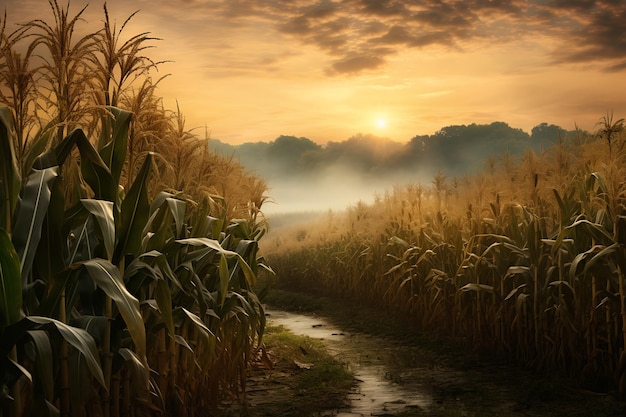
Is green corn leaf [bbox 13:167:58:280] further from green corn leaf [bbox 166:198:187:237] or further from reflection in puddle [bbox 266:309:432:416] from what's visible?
reflection in puddle [bbox 266:309:432:416]

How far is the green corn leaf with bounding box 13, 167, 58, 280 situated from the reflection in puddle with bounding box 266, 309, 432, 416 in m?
4.05

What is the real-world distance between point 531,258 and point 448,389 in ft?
6.49

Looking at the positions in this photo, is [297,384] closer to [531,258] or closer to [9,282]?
[531,258]

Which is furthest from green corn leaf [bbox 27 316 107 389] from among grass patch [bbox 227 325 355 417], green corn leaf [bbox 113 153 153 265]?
grass patch [bbox 227 325 355 417]

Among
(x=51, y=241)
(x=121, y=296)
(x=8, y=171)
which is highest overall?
(x=8, y=171)

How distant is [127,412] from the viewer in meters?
4.31

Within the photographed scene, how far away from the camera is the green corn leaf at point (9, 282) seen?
9.93 ft

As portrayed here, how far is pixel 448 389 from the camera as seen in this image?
742 centimetres

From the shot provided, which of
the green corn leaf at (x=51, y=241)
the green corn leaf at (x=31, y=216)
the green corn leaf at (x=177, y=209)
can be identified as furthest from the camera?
the green corn leaf at (x=177, y=209)

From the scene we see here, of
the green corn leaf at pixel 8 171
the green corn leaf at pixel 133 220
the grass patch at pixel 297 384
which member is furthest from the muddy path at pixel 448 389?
the green corn leaf at pixel 8 171

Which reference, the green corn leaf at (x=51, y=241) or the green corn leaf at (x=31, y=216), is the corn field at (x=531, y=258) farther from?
the green corn leaf at (x=31, y=216)

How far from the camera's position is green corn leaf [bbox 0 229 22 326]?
3.03m

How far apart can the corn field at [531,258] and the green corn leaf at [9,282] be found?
536 cm

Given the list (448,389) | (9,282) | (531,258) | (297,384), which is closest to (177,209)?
(9,282)
